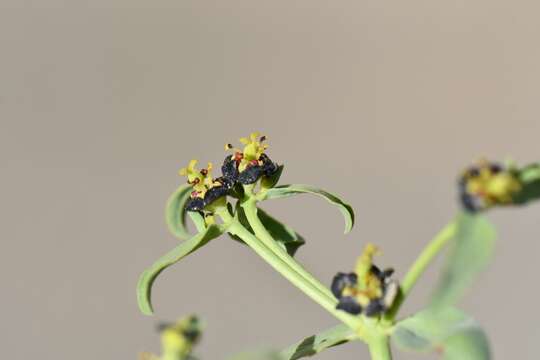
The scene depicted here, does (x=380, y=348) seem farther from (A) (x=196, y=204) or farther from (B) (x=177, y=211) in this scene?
(B) (x=177, y=211)

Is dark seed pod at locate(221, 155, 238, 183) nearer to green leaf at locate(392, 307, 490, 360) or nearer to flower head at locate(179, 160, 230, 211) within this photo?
flower head at locate(179, 160, 230, 211)

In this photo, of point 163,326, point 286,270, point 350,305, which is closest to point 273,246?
point 286,270

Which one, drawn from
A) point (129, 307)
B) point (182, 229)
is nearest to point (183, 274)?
point (129, 307)

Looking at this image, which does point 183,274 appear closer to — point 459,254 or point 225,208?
point 225,208

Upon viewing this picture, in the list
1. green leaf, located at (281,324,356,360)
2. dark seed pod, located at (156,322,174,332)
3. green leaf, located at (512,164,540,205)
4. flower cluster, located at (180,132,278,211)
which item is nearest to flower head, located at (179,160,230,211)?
flower cluster, located at (180,132,278,211)

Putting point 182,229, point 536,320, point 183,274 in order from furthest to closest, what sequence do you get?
point 183,274, point 536,320, point 182,229

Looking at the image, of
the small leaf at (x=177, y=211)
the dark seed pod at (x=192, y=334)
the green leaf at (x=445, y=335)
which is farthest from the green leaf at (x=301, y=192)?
the dark seed pod at (x=192, y=334)
